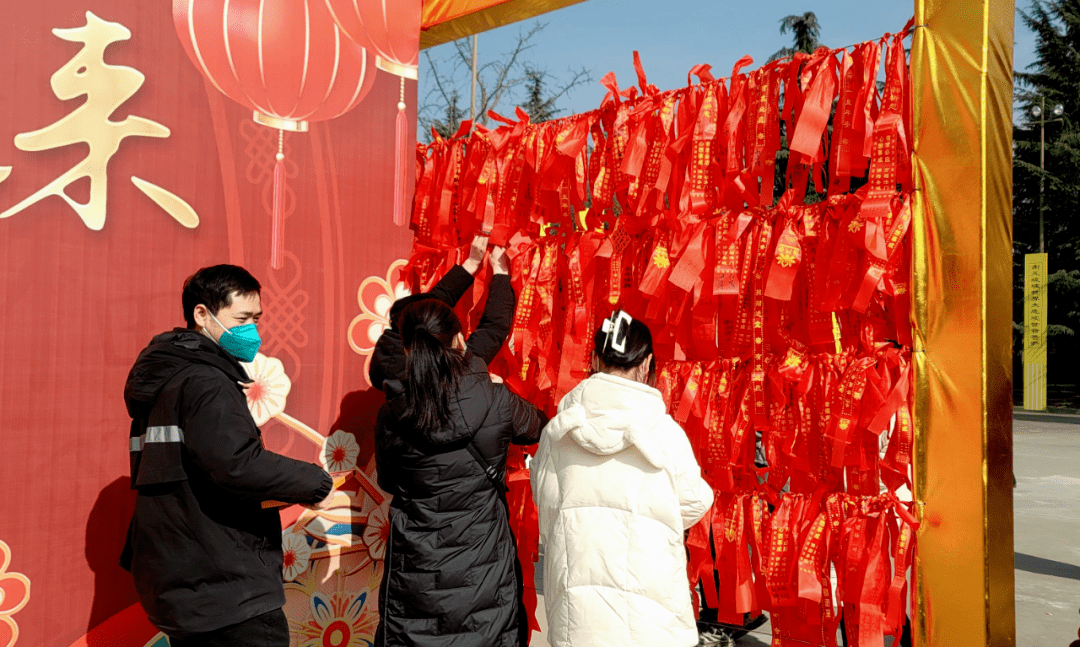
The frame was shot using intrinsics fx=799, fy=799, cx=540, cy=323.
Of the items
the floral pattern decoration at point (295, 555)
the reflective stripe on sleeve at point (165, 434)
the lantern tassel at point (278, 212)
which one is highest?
the lantern tassel at point (278, 212)

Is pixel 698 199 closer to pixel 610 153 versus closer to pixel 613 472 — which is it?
pixel 610 153

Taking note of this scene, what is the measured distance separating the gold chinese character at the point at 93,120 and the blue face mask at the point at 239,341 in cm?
85

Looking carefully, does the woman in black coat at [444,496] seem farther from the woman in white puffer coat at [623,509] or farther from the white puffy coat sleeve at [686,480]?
the white puffy coat sleeve at [686,480]

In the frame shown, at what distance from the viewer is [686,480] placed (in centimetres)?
186

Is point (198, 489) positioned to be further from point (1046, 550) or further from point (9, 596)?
point (1046, 550)

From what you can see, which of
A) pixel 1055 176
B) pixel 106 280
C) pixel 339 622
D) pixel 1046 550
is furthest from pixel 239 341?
pixel 1055 176

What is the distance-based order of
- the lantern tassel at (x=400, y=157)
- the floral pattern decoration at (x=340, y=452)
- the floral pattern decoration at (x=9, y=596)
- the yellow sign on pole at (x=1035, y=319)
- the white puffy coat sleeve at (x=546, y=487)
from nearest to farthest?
1. the white puffy coat sleeve at (x=546, y=487)
2. the floral pattern decoration at (x=9, y=596)
3. the floral pattern decoration at (x=340, y=452)
4. the lantern tassel at (x=400, y=157)
5. the yellow sign on pole at (x=1035, y=319)

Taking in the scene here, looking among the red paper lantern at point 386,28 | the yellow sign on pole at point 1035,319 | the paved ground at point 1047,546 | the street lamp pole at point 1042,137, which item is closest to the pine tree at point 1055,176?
the street lamp pole at point 1042,137

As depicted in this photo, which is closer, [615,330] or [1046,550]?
[615,330]

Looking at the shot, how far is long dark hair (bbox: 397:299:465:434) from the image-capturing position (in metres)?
2.05

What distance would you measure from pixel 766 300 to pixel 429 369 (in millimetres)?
1024

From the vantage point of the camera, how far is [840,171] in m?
2.22

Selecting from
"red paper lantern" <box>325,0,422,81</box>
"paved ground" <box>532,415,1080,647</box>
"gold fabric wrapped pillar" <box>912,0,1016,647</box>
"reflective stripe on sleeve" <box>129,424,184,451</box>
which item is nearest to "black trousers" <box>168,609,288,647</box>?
"reflective stripe on sleeve" <box>129,424,184,451</box>

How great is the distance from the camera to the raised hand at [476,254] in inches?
117
